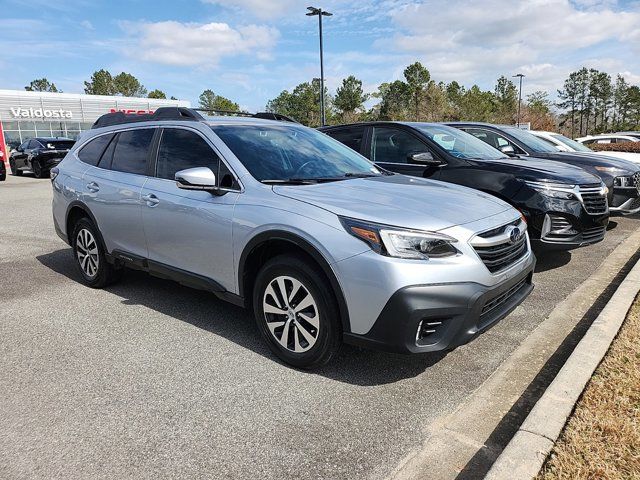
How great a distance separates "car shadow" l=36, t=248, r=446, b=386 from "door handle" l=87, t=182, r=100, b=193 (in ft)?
3.46

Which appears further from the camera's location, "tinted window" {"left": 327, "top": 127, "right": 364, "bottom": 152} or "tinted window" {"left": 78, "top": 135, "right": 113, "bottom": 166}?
"tinted window" {"left": 327, "top": 127, "right": 364, "bottom": 152}

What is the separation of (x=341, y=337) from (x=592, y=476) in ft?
4.84

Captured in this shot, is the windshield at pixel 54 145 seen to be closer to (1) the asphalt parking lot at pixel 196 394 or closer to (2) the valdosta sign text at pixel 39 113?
(1) the asphalt parking lot at pixel 196 394

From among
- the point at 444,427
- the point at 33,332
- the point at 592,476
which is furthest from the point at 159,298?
the point at 592,476

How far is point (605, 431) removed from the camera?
251cm

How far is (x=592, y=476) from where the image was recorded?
221cm

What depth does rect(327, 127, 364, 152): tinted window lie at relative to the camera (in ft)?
21.6

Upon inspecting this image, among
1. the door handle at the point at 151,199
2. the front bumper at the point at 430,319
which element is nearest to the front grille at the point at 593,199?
the front bumper at the point at 430,319

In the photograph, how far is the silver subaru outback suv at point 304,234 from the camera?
2.90m

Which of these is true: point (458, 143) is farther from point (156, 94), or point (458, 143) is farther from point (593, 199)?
point (156, 94)

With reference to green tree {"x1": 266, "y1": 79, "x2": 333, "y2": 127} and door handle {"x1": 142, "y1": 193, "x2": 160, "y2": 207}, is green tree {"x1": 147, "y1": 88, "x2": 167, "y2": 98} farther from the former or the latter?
door handle {"x1": 142, "y1": 193, "x2": 160, "y2": 207}

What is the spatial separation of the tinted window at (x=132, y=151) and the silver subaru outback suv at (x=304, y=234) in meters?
0.01

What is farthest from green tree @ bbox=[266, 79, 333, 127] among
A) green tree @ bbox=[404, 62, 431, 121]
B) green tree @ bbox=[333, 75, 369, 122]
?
green tree @ bbox=[404, 62, 431, 121]

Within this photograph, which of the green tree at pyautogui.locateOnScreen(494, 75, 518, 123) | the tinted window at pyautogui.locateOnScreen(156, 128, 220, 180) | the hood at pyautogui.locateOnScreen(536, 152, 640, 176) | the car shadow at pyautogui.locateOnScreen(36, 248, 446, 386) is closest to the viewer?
the car shadow at pyautogui.locateOnScreen(36, 248, 446, 386)
